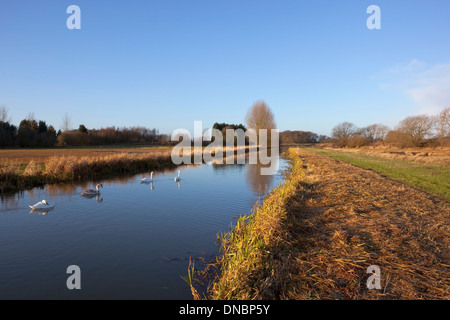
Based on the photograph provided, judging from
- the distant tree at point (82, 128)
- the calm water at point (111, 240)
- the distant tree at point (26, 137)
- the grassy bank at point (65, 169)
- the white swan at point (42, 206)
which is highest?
the distant tree at point (82, 128)

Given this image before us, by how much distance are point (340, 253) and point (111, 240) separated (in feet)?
16.2

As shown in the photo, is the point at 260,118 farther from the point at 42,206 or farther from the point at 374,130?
the point at 42,206

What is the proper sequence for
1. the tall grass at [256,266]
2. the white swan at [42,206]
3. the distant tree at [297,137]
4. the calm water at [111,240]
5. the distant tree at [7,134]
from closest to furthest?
1. the tall grass at [256,266]
2. the calm water at [111,240]
3. the white swan at [42,206]
4. the distant tree at [7,134]
5. the distant tree at [297,137]

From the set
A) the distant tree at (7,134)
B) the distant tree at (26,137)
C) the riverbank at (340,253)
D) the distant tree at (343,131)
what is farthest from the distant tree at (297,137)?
the riverbank at (340,253)

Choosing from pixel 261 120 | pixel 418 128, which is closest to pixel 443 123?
pixel 418 128

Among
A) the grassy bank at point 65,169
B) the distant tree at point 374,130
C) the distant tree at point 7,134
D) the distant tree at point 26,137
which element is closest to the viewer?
→ the grassy bank at point 65,169

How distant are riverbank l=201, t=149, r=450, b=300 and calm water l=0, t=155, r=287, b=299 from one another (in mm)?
1074

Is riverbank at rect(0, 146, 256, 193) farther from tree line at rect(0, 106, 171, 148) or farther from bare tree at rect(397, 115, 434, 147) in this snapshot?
bare tree at rect(397, 115, 434, 147)

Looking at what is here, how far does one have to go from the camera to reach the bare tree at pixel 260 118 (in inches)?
2466

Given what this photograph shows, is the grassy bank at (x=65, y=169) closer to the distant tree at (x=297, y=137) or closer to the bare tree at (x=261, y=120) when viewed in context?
the bare tree at (x=261, y=120)

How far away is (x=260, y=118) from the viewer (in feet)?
207

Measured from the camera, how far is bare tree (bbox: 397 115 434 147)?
40156 mm

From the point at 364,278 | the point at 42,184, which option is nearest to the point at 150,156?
the point at 42,184

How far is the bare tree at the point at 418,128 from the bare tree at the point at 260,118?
92.1ft
